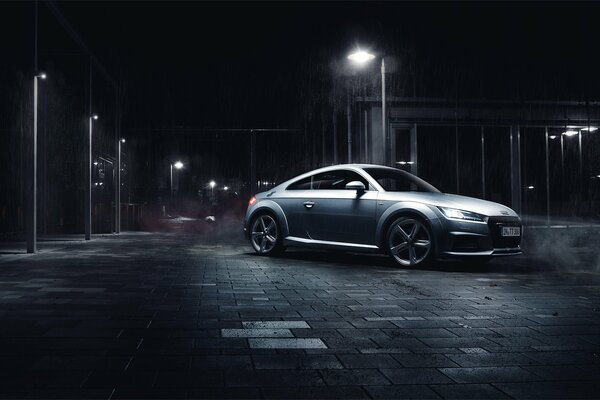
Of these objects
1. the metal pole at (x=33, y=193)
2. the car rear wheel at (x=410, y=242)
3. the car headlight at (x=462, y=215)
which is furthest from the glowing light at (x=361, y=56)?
the metal pole at (x=33, y=193)

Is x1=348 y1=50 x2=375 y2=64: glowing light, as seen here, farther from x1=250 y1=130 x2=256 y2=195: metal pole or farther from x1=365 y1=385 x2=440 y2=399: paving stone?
x1=250 y1=130 x2=256 y2=195: metal pole

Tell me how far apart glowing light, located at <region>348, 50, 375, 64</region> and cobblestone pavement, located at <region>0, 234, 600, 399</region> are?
6519mm

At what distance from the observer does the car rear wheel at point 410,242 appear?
865cm

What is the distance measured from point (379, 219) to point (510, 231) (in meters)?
1.89

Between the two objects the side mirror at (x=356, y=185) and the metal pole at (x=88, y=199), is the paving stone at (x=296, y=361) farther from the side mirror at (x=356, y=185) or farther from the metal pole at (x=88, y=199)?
the metal pole at (x=88, y=199)

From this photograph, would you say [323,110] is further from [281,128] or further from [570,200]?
[570,200]

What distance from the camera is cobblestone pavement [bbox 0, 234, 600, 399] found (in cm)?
314

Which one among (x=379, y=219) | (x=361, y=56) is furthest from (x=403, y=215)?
(x=361, y=56)

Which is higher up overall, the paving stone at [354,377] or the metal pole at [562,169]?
the metal pole at [562,169]

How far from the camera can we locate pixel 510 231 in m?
8.59

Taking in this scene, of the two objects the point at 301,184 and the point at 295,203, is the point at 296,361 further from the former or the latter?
the point at 301,184

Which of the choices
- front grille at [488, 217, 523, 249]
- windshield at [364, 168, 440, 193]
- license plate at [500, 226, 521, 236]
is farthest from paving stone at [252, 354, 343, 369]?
windshield at [364, 168, 440, 193]

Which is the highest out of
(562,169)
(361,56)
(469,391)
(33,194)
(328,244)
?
(361,56)

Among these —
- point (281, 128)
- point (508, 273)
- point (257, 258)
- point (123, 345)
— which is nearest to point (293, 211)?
point (257, 258)
